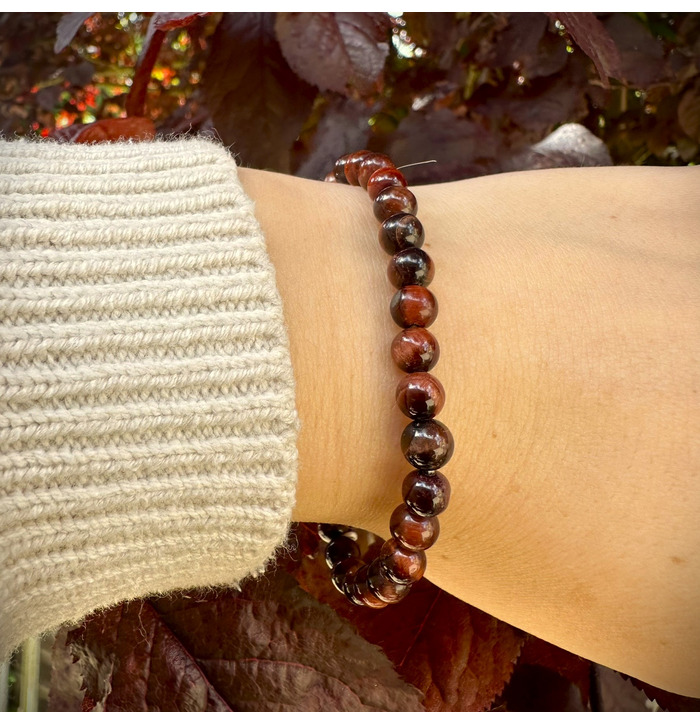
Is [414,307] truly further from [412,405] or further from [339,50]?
[339,50]

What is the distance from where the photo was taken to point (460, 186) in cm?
66

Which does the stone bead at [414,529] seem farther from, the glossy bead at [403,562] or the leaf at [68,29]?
the leaf at [68,29]

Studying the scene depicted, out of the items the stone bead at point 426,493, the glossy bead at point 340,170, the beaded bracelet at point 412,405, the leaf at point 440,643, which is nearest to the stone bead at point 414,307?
the beaded bracelet at point 412,405

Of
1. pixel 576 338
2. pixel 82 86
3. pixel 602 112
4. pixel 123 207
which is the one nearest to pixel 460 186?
pixel 576 338

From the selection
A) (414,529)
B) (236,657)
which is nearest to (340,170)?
(414,529)

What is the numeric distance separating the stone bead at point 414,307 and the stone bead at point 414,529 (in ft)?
0.48

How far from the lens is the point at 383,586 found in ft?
1.85

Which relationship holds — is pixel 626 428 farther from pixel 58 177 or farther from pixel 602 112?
pixel 602 112

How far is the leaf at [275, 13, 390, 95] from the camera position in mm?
772

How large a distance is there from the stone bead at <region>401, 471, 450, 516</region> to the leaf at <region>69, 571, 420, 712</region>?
0.19 metres

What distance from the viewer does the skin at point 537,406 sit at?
50 cm

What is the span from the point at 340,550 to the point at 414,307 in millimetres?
283

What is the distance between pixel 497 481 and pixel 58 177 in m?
0.42

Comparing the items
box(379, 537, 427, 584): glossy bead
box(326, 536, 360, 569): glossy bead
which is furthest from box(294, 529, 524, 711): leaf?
box(379, 537, 427, 584): glossy bead
